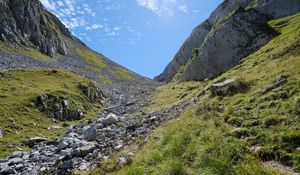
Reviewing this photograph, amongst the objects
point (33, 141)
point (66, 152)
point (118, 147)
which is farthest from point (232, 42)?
point (66, 152)

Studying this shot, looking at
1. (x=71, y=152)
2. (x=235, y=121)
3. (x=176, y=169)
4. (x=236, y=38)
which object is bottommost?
(x=176, y=169)

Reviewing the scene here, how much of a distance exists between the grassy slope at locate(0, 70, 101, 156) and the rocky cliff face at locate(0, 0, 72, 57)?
49773mm

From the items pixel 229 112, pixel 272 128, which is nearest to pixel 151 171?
pixel 272 128

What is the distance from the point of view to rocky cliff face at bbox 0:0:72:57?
10000 cm

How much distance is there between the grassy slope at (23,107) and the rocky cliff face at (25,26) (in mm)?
49773

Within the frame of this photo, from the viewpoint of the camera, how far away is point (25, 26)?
11481 centimetres

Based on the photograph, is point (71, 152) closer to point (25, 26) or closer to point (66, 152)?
point (66, 152)

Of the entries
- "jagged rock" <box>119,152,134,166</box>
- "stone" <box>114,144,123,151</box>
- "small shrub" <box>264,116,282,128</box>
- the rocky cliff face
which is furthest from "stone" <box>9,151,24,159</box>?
the rocky cliff face

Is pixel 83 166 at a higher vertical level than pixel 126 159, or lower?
higher

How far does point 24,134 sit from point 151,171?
1932cm

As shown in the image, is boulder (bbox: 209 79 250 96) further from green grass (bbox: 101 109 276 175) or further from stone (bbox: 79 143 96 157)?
stone (bbox: 79 143 96 157)

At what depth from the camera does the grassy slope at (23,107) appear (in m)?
29.2

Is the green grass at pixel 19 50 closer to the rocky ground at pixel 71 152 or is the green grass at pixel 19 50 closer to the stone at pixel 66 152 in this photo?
the rocky ground at pixel 71 152

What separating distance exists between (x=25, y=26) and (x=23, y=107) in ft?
288
